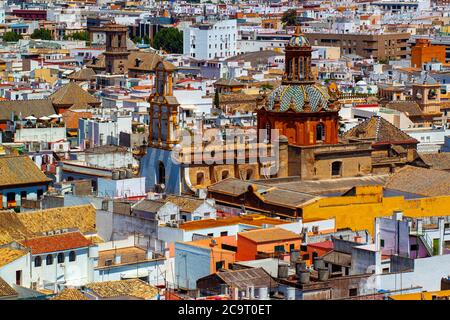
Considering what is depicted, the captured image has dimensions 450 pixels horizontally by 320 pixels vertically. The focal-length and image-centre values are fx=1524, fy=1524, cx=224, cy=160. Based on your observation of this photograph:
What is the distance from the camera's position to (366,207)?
40.6 meters

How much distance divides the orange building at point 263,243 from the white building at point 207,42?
84551 millimetres

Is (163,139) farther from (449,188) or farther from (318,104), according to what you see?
(449,188)

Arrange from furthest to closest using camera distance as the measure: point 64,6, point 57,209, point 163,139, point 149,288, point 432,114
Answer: point 64,6 → point 432,114 → point 163,139 → point 57,209 → point 149,288

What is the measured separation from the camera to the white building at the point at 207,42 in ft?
396

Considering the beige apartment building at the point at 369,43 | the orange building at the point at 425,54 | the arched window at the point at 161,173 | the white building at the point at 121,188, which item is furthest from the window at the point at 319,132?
the beige apartment building at the point at 369,43

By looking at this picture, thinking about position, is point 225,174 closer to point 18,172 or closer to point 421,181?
point 421,181

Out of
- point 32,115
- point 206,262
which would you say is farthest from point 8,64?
point 206,262

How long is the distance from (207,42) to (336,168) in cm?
7524

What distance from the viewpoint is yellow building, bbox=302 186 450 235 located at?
3991 centimetres

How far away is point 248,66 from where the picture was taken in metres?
100

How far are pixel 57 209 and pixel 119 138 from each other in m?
16.9

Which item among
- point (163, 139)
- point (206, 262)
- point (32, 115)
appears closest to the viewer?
point (206, 262)

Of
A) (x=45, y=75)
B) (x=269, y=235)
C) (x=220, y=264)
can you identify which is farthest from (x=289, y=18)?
(x=220, y=264)

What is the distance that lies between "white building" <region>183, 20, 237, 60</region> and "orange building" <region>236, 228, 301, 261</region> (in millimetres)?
84551
